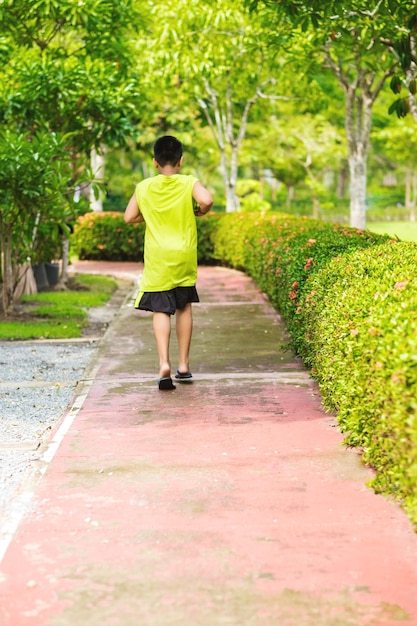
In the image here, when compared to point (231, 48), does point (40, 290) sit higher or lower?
lower

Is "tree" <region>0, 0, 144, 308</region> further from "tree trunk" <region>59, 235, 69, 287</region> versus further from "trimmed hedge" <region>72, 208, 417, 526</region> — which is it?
"trimmed hedge" <region>72, 208, 417, 526</region>

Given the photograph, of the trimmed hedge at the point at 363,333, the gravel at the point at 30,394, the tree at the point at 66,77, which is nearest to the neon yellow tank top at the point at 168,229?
the trimmed hedge at the point at 363,333

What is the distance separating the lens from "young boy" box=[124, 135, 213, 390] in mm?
7512

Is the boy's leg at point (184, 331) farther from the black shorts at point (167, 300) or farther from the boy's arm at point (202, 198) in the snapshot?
the boy's arm at point (202, 198)

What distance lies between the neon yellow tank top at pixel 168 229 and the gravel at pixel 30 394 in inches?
47.1

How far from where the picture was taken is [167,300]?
7.68m

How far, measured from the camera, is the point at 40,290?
16.9m

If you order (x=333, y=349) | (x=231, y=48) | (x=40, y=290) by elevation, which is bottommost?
(x=40, y=290)

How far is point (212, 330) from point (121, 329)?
3.54 feet

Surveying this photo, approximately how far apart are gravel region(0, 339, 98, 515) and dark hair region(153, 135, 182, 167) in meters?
1.94

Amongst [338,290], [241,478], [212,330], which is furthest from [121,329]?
[241,478]

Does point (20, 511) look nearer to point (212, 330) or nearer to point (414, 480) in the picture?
point (414, 480)

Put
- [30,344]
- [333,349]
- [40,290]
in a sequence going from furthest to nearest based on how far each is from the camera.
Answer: [40,290], [30,344], [333,349]

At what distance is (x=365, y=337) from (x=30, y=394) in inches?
141
